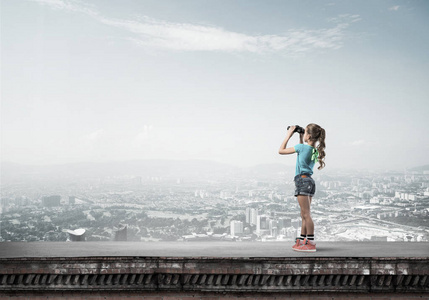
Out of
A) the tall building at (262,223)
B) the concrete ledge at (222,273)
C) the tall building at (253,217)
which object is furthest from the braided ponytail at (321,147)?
the tall building at (253,217)

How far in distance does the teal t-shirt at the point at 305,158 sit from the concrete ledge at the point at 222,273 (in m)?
1.61

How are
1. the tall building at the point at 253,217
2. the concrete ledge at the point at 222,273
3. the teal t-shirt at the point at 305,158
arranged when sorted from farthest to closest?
the tall building at the point at 253,217 → the teal t-shirt at the point at 305,158 → the concrete ledge at the point at 222,273

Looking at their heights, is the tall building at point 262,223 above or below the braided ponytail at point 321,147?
below

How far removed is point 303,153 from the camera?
23.5 ft

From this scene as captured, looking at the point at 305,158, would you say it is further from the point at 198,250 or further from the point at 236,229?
the point at 236,229

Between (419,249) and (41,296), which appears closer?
(41,296)

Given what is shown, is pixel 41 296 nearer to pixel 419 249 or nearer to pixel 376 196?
pixel 419 249

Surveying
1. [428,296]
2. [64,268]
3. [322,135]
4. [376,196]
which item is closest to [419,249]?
[428,296]

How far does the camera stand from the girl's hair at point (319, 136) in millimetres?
7230

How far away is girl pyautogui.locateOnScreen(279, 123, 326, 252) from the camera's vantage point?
23.2 feet

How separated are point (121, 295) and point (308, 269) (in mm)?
2297

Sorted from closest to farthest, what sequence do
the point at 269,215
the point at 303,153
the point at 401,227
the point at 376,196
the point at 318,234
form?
the point at 303,153 < the point at 318,234 < the point at 401,227 < the point at 269,215 < the point at 376,196

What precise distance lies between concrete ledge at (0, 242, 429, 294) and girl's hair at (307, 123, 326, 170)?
181cm

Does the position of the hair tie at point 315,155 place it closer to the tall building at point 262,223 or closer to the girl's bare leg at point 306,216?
the girl's bare leg at point 306,216
